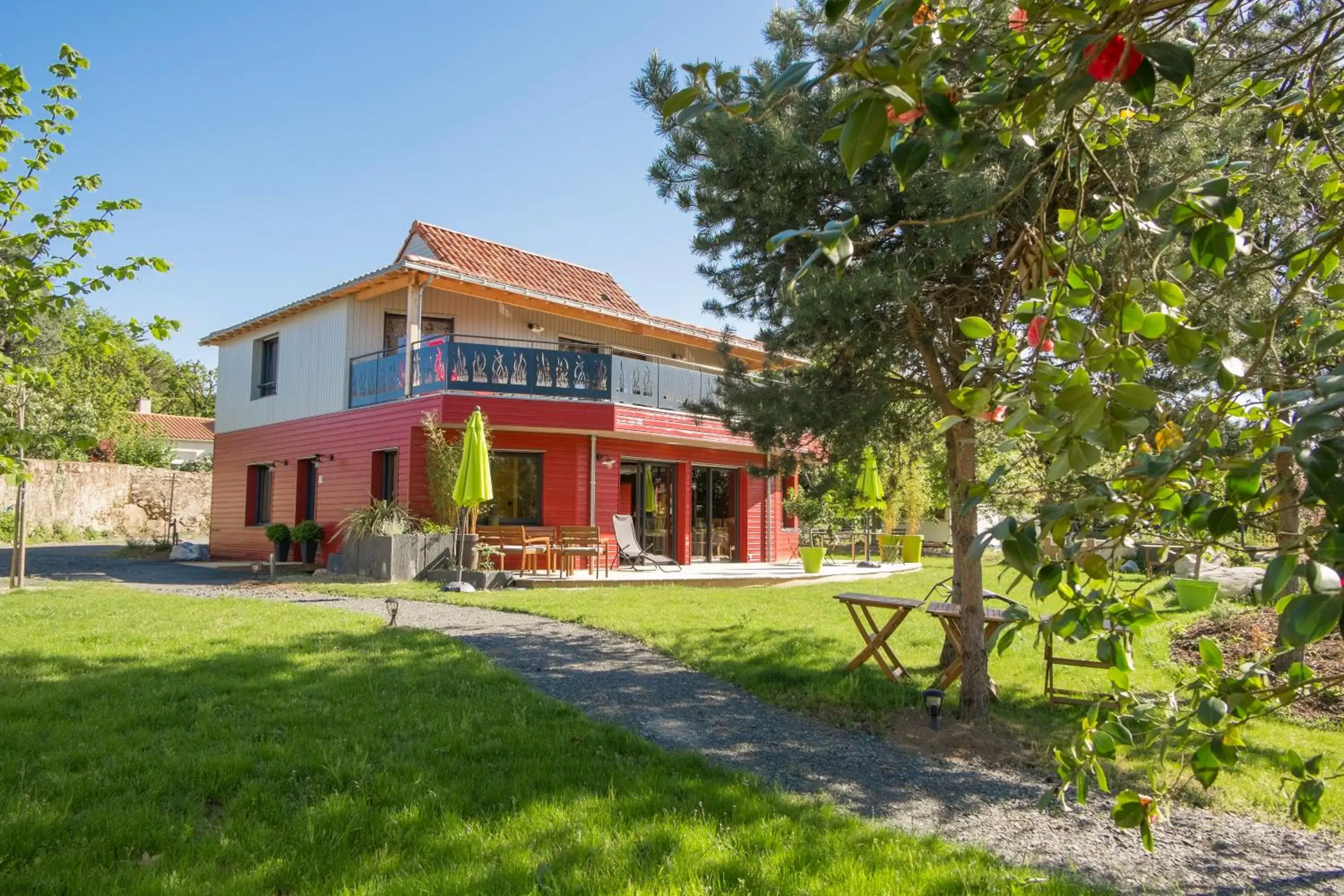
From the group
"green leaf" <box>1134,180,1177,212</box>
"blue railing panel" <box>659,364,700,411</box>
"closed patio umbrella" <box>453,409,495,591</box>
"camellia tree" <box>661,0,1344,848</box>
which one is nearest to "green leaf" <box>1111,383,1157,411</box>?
"camellia tree" <box>661,0,1344,848</box>

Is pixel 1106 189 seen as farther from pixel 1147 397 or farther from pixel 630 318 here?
pixel 630 318

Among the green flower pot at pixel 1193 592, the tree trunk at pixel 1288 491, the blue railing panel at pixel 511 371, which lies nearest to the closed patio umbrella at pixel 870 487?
the blue railing panel at pixel 511 371

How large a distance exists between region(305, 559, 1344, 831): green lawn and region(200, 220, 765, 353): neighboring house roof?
5649 millimetres


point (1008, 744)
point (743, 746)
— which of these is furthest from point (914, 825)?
point (1008, 744)

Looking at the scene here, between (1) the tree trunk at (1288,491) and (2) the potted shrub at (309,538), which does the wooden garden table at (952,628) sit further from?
(2) the potted shrub at (309,538)

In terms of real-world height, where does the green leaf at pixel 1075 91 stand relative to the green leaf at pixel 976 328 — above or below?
above

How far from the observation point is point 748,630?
8469 millimetres

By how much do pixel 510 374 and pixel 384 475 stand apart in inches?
130

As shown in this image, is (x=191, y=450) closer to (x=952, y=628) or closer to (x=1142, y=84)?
(x=952, y=628)

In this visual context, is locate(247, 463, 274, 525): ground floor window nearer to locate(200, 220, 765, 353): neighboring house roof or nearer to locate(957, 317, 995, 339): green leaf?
locate(200, 220, 765, 353): neighboring house roof

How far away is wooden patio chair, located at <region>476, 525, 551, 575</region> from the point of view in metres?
14.1

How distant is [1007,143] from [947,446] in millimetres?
5200

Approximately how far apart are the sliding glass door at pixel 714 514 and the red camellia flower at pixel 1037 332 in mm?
16549

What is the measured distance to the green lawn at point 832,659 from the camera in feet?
16.6
